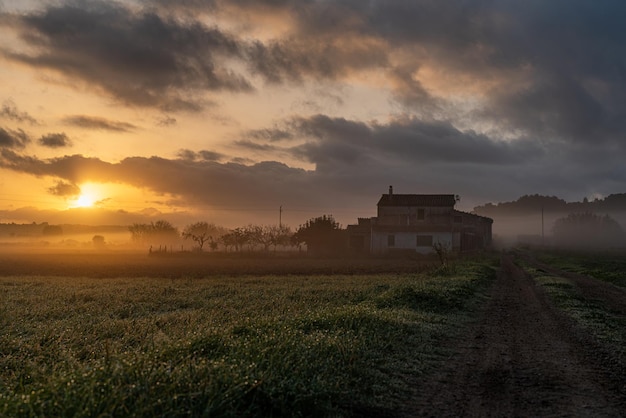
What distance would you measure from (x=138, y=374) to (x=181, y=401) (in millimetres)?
983

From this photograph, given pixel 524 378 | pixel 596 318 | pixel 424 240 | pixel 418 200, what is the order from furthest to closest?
pixel 418 200, pixel 424 240, pixel 596 318, pixel 524 378

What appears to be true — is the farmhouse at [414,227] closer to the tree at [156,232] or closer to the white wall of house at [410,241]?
the white wall of house at [410,241]

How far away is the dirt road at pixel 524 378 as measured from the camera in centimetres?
826

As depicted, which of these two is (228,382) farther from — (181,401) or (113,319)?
(113,319)

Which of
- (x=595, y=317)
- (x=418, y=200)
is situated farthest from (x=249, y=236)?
(x=595, y=317)

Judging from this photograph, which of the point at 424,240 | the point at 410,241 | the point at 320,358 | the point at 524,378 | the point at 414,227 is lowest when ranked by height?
the point at 524,378

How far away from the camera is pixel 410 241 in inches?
3135

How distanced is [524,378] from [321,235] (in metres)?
80.3

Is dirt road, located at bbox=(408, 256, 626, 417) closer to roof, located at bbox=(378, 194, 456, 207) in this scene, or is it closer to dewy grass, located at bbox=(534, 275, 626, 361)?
dewy grass, located at bbox=(534, 275, 626, 361)

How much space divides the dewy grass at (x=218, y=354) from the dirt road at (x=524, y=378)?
0.69 metres

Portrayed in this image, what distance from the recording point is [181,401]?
21.2ft

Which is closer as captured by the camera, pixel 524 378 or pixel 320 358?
pixel 320 358

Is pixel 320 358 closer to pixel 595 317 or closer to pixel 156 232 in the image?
pixel 595 317

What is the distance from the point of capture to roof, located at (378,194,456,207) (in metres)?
86.3
